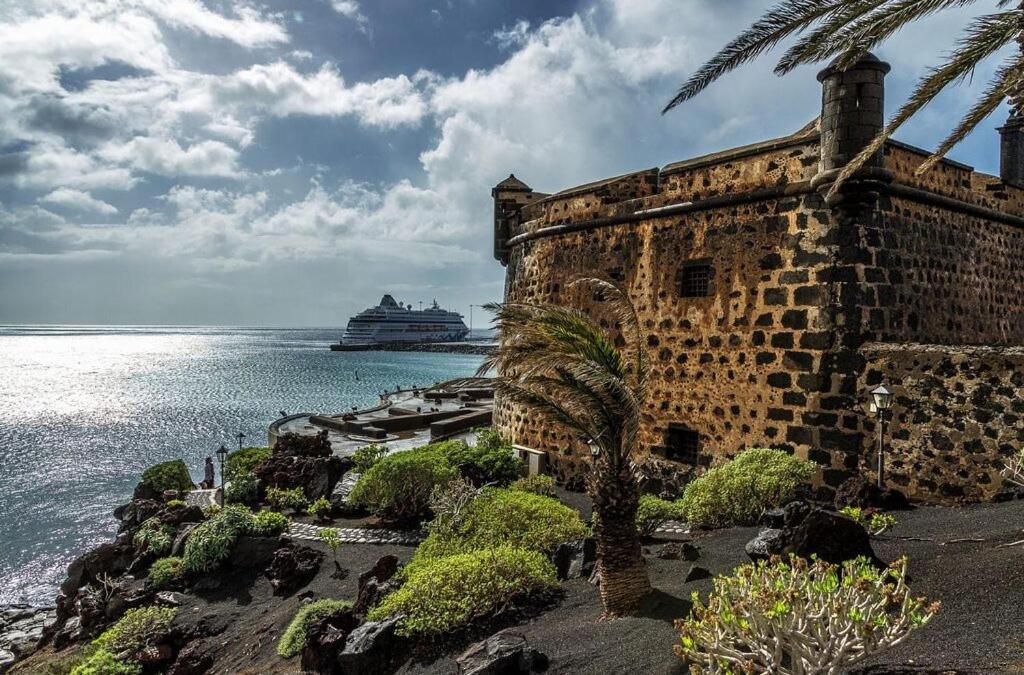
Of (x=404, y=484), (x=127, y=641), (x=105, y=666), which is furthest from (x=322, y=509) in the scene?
(x=105, y=666)

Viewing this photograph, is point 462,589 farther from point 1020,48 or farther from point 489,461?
point 1020,48

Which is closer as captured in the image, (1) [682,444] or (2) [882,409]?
(2) [882,409]

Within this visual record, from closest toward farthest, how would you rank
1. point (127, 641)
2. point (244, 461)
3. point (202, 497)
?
point (127, 641), point (244, 461), point (202, 497)

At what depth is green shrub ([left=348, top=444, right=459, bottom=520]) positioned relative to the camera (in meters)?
14.1

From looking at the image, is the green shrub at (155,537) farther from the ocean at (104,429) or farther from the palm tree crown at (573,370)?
the palm tree crown at (573,370)

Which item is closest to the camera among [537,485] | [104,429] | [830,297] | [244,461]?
[830,297]

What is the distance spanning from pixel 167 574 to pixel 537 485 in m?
9.00

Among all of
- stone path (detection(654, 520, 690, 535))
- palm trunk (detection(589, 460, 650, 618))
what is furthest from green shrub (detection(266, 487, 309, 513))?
palm trunk (detection(589, 460, 650, 618))

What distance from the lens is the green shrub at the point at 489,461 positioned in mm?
14844

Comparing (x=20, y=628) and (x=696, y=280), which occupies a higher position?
(x=696, y=280)

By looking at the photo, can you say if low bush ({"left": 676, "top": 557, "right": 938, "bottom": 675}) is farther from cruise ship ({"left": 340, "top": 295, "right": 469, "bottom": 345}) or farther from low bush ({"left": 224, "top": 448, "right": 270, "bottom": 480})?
cruise ship ({"left": 340, "top": 295, "right": 469, "bottom": 345})

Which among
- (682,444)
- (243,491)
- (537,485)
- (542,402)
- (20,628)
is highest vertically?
(542,402)

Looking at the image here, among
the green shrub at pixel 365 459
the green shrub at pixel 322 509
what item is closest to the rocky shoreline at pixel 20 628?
the green shrub at pixel 322 509

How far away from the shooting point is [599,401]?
702 cm
